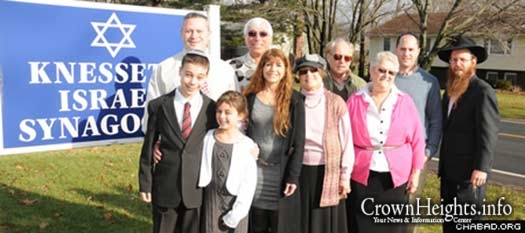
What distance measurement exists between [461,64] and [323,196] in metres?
1.54

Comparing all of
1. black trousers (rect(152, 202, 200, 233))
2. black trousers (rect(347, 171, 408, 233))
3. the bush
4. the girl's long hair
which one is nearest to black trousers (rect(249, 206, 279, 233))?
black trousers (rect(152, 202, 200, 233))

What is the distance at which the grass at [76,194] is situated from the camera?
16.8ft

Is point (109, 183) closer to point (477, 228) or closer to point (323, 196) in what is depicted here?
point (323, 196)

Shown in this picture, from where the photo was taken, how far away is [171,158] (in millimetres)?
3146

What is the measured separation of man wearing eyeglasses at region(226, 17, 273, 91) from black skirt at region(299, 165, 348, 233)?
0.82 metres

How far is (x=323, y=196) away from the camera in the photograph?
3480 millimetres

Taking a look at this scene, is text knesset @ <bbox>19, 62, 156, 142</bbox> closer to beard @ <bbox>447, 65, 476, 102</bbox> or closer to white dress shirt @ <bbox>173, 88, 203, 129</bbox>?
white dress shirt @ <bbox>173, 88, 203, 129</bbox>

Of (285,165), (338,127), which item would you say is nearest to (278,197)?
(285,165)

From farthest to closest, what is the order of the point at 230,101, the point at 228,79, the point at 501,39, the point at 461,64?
the point at 501,39, the point at 461,64, the point at 228,79, the point at 230,101

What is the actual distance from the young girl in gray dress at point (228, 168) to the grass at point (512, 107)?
58.9 ft

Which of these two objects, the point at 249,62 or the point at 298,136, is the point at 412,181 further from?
the point at 249,62

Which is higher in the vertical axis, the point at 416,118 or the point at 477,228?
the point at 416,118

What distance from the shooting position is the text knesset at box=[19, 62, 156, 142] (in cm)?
348

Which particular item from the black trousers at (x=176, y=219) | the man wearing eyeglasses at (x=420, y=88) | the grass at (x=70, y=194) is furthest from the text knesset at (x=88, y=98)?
the man wearing eyeglasses at (x=420, y=88)
